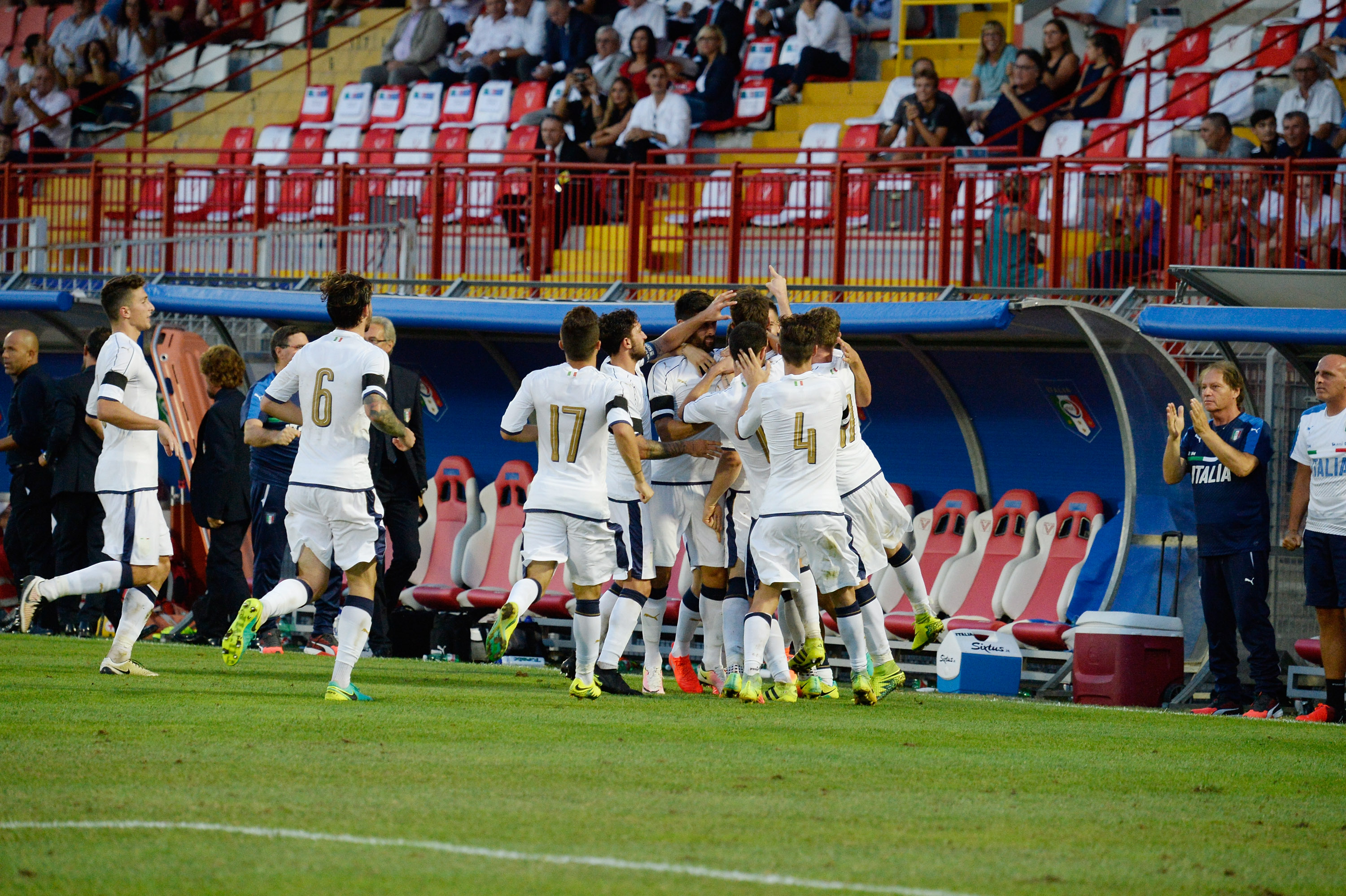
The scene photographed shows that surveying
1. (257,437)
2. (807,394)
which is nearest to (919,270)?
(807,394)

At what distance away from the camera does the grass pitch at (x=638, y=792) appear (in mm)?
4602

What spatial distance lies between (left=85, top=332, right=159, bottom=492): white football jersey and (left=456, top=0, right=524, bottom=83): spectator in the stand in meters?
11.8

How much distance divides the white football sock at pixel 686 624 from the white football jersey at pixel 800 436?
146cm

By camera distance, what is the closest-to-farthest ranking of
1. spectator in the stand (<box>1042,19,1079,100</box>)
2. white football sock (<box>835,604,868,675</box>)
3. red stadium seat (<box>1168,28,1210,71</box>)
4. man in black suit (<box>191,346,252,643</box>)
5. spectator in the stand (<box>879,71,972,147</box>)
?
1. white football sock (<box>835,604,868,675</box>)
2. man in black suit (<box>191,346,252,643</box>)
3. spectator in the stand (<box>879,71,972,147</box>)
4. spectator in the stand (<box>1042,19,1079,100</box>)
5. red stadium seat (<box>1168,28,1210,71</box>)

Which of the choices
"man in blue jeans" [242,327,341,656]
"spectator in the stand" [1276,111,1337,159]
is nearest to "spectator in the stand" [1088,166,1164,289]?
"spectator in the stand" [1276,111,1337,159]

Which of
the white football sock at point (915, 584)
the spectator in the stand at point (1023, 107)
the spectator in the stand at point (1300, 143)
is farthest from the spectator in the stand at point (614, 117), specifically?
the white football sock at point (915, 584)

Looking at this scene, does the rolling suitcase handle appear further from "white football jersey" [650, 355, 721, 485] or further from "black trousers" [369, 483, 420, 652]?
"black trousers" [369, 483, 420, 652]

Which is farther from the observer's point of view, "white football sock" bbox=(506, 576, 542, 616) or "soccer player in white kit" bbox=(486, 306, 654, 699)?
"soccer player in white kit" bbox=(486, 306, 654, 699)

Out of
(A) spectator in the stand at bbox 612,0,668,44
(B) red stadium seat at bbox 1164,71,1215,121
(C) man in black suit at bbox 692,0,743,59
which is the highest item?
(A) spectator in the stand at bbox 612,0,668,44

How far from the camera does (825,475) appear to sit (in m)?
8.59

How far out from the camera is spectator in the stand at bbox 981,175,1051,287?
491 inches

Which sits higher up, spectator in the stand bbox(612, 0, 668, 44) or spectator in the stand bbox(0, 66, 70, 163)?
spectator in the stand bbox(612, 0, 668, 44)

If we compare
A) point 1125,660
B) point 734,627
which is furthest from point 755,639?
point 1125,660

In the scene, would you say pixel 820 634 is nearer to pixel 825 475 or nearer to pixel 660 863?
pixel 825 475
